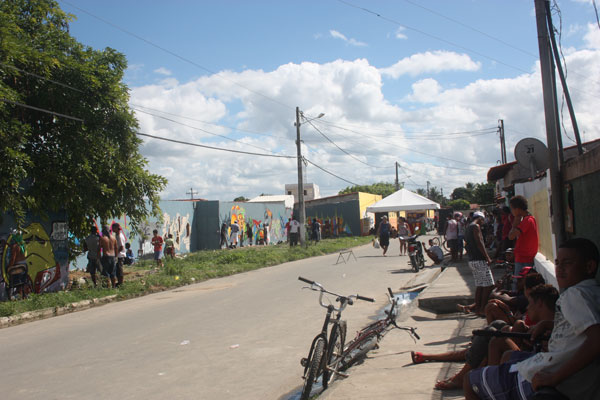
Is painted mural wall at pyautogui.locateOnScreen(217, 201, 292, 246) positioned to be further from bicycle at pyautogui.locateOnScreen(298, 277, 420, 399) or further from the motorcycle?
bicycle at pyautogui.locateOnScreen(298, 277, 420, 399)

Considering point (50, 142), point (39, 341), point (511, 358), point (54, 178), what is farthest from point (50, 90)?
point (511, 358)

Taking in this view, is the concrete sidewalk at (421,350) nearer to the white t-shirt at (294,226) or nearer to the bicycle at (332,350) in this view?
the bicycle at (332,350)

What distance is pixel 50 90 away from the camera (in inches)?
561

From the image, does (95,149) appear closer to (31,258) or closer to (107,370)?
(31,258)

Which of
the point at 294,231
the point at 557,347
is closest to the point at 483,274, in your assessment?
the point at 557,347

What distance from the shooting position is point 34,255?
14.0m

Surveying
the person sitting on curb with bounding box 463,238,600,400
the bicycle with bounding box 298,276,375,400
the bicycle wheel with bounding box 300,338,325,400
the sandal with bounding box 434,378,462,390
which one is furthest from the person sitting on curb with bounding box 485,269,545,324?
the person sitting on curb with bounding box 463,238,600,400

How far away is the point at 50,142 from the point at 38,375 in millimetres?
9676

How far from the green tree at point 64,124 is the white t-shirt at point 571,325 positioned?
12.2m

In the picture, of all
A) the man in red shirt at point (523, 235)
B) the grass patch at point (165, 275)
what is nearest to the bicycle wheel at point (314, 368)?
the man in red shirt at point (523, 235)

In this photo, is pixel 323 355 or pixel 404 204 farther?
pixel 404 204

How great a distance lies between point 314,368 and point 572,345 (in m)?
2.86

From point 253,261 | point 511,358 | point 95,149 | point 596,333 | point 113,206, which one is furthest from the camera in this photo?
point 253,261

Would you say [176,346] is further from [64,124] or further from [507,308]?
[64,124]
